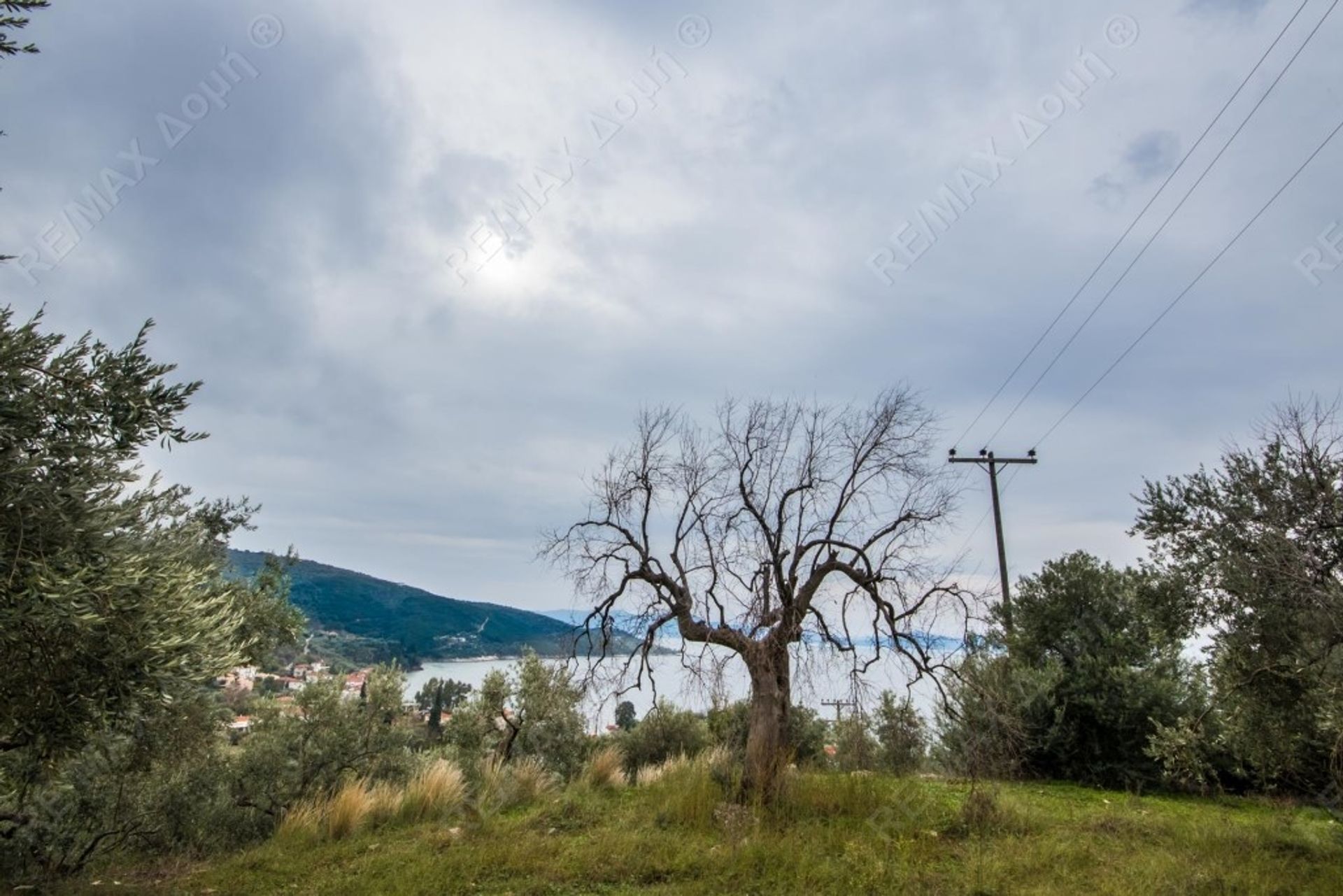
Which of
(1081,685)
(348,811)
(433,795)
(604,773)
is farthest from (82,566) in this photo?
(1081,685)

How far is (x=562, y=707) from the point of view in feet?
44.4

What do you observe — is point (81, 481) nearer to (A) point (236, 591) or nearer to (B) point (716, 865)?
(A) point (236, 591)

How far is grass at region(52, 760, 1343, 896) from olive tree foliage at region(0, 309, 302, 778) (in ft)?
11.5

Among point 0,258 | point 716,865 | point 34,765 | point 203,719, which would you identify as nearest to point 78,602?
point 0,258

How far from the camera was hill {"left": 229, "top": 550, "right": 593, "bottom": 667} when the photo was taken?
25.5 m

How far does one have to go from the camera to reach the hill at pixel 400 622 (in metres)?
25.5

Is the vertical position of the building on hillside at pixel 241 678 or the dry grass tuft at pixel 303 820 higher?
the building on hillside at pixel 241 678

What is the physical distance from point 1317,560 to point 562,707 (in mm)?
11785

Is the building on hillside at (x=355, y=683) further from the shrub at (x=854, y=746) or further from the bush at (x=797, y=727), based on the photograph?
the shrub at (x=854, y=746)

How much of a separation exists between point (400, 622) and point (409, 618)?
1.19m

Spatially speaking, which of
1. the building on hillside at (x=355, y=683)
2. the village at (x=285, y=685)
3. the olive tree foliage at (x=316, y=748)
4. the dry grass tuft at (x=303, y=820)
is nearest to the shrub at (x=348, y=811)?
the dry grass tuft at (x=303, y=820)

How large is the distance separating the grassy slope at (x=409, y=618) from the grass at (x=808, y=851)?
47.2 feet

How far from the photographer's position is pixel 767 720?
9781 millimetres

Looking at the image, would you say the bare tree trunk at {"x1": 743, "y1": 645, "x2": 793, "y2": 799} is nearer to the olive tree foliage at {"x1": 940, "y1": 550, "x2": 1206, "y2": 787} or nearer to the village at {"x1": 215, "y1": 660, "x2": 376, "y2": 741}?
the olive tree foliage at {"x1": 940, "y1": 550, "x2": 1206, "y2": 787}
